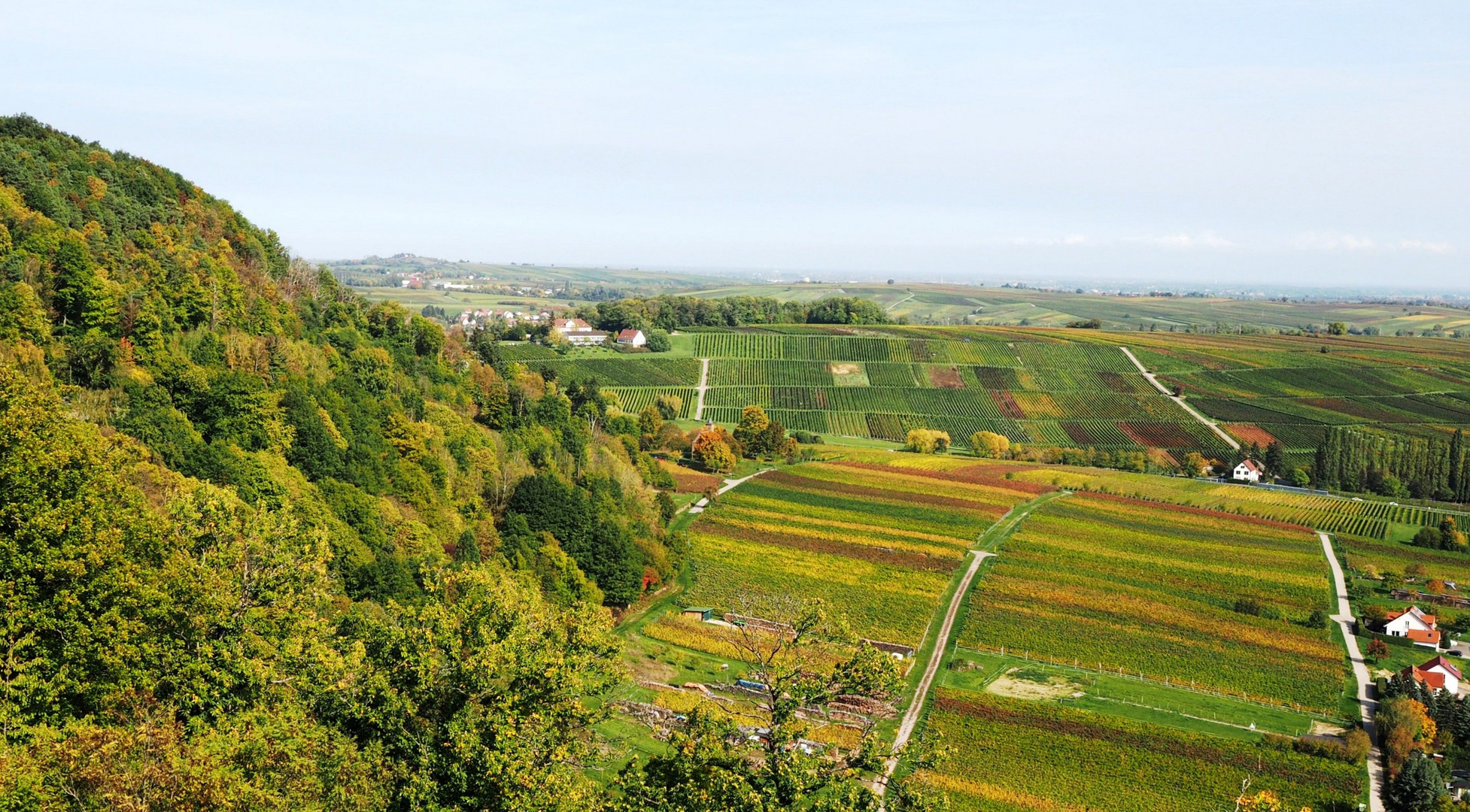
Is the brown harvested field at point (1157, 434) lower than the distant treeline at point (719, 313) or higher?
lower

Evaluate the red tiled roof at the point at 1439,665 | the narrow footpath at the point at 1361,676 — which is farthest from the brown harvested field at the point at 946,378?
the red tiled roof at the point at 1439,665

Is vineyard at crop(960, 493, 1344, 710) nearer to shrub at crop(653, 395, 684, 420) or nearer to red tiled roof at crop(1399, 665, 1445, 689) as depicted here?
red tiled roof at crop(1399, 665, 1445, 689)

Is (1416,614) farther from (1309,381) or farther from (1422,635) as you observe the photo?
(1309,381)

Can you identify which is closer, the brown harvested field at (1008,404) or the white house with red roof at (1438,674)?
the white house with red roof at (1438,674)

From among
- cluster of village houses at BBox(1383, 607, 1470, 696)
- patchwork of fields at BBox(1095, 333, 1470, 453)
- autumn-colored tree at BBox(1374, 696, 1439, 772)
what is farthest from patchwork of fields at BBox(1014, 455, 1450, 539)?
autumn-colored tree at BBox(1374, 696, 1439, 772)

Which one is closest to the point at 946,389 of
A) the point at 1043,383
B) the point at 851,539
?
the point at 1043,383

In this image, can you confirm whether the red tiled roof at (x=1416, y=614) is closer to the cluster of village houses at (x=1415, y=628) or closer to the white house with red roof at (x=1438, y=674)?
the cluster of village houses at (x=1415, y=628)
